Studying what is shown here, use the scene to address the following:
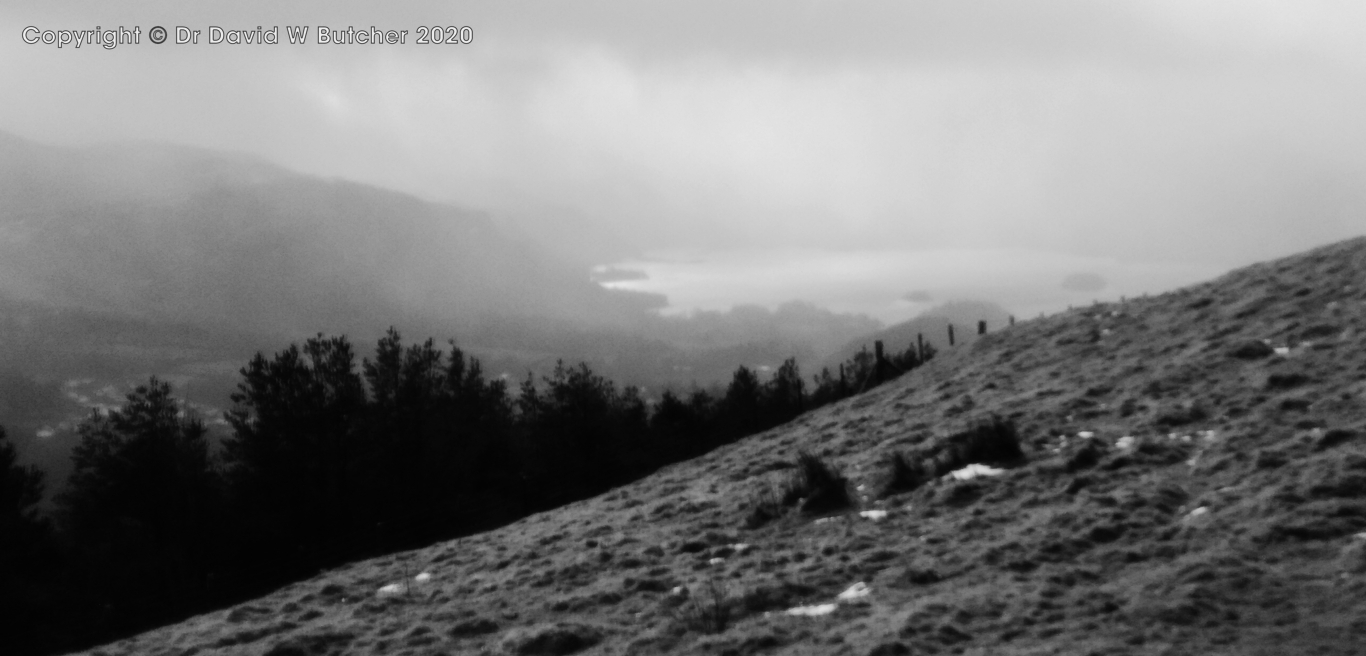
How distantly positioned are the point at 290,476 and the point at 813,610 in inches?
1702

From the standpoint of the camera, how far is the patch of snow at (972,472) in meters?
11.2

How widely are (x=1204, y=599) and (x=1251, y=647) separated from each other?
29.2 inches

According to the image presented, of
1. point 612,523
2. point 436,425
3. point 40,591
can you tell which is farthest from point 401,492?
point 612,523

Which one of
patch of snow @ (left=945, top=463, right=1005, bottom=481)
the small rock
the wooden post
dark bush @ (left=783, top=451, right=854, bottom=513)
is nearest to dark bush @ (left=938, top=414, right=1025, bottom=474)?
patch of snow @ (left=945, top=463, right=1005, bottom=481)

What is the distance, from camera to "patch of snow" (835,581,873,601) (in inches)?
335

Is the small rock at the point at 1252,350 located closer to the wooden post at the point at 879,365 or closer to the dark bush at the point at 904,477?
the dark bush at the point at 904,477

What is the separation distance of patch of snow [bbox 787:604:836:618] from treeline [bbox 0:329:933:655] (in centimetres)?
2387

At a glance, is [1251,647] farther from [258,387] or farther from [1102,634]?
[258,387]

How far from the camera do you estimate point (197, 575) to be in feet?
144

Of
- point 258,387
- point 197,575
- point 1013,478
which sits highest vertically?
point 258,387

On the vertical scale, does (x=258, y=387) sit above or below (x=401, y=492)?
above

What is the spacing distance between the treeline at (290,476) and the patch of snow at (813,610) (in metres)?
23.9

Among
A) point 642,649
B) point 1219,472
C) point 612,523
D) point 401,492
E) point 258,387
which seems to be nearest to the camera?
point 642,649

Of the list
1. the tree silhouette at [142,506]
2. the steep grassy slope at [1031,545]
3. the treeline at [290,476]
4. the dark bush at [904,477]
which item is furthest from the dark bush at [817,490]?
the tree silhouette at [142,506]
